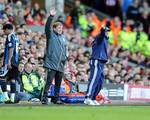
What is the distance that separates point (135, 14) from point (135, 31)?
231 centimetres

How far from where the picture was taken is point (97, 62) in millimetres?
16469

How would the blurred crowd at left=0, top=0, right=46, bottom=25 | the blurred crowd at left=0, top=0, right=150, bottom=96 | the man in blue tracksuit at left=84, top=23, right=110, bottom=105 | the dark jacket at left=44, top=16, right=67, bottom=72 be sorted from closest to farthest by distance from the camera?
the dark jacket at left=44, top=16, right=67, bottom=72
the man in blue tracksuit at left=84, top=23, right=110, bottom=105
the blurred crowd at left=0, top=0, right=150, bottom=96
the blurred crowd at left=0, top=0, right=46, bottom=25

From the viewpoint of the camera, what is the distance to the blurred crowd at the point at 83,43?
1959 cm

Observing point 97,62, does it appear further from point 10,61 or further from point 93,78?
point 10,61

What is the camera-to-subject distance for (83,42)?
24266mm

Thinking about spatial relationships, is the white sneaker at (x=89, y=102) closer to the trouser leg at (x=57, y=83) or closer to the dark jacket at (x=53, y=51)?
the trouser leg at (x=57, y=83)
